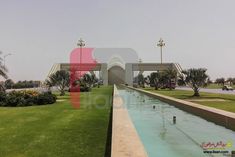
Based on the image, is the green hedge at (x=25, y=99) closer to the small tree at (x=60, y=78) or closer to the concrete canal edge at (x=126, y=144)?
the small tree at (x=60, y=78)

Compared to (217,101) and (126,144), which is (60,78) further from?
(126,144)

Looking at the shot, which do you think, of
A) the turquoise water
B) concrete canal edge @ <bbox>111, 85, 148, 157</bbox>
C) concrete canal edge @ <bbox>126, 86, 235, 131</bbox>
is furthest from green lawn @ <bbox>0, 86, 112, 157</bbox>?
concrete canal edge @ <bbox>126, 86, 235, 131</bbox>

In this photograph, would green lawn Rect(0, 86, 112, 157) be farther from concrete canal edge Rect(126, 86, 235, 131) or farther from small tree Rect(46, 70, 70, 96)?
small tree Rect(46, 70, 70, 96)

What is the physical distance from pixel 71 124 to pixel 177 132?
366 centimetres

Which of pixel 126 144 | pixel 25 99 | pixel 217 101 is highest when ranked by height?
pixel 25 99

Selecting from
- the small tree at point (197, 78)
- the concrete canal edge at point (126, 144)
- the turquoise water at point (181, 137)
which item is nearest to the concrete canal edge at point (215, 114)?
the turquoise water at point (181, 137)

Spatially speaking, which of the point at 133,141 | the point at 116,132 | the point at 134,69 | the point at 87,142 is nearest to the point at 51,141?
the point at 87,142

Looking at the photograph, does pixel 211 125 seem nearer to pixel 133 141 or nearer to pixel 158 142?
pixel 158 142

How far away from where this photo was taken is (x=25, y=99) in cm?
1984

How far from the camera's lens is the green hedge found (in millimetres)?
19391

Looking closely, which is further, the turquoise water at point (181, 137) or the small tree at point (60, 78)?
the small tree at point (60, 78)

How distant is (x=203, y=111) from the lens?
13570mm

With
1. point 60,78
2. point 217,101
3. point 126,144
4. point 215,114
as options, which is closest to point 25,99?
point 60,78

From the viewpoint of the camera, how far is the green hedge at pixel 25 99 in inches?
763
